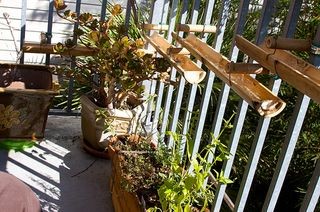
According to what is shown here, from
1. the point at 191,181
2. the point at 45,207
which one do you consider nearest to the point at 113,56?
the point at 45,207

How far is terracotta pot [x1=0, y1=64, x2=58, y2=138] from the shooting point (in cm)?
221

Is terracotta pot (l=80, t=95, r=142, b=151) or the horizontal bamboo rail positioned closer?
the horizontal bamboo rail

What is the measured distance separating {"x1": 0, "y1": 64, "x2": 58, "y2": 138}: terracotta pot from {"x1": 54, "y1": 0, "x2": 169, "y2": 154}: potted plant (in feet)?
0.59

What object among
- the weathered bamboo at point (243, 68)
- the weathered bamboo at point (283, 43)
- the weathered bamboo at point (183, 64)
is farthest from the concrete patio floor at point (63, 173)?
the weathered bamboo at point (283, 43)

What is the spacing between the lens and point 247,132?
2775mm

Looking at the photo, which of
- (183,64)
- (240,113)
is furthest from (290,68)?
(183,64)

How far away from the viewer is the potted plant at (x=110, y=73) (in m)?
2.09

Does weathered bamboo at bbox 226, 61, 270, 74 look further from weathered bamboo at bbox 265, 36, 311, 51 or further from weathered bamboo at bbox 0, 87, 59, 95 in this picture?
weathered bamboo at bbox 0, 87, 59, 95

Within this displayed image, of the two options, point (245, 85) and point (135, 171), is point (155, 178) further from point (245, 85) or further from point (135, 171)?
point (245, 85)

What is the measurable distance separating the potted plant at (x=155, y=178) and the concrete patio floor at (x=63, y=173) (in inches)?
6.0

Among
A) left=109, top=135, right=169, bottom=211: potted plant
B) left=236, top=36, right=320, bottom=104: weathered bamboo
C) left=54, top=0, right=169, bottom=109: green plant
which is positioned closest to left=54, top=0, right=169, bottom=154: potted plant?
left=54, top=0, right=169, bottom=109: green plant

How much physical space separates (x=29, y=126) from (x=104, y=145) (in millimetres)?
412

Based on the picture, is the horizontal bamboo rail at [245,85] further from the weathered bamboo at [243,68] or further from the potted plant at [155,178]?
the potted plant at [155,178]

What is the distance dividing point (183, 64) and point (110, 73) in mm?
515
